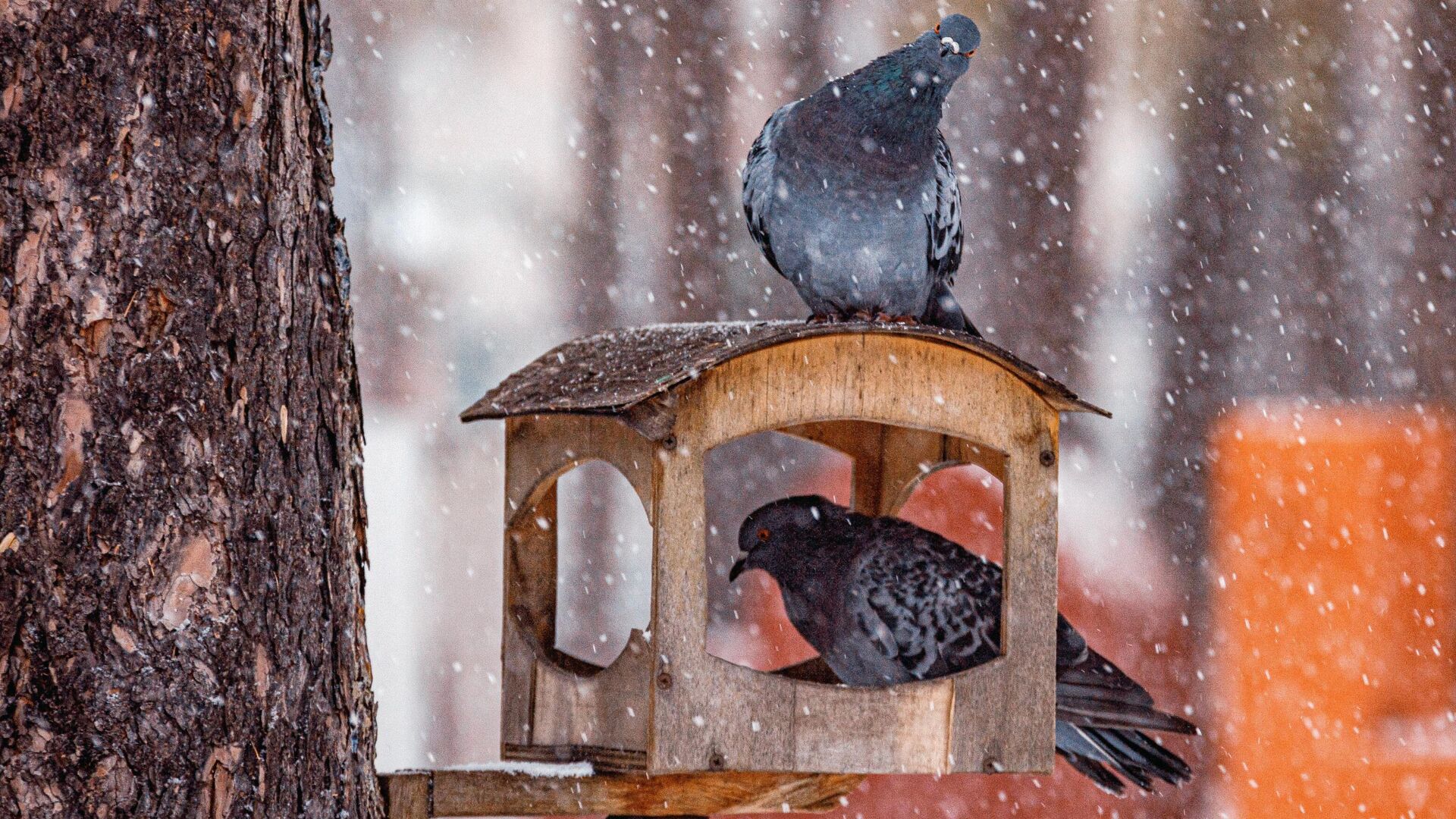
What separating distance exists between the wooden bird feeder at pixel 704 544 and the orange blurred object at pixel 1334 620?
7.59ft

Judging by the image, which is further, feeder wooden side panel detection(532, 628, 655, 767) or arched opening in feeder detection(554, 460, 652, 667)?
arched opening in feeder detection(554, 460, 652, 667)

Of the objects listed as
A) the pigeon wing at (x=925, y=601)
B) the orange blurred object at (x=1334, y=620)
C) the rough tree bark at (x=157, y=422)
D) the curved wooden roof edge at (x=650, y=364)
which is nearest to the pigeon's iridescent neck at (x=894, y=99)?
the curved wooden roof edge at (x=650, y=364)

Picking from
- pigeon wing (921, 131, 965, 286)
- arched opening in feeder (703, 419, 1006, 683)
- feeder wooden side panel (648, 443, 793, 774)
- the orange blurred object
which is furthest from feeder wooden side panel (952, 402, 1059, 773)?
the orange blurred object

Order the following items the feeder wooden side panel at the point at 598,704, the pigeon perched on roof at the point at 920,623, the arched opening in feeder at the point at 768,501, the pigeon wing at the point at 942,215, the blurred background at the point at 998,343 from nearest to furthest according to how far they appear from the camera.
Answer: the feeder wooden side panel at the point at 598,704, the pigeon perched on roof at the point at 920,623, the pigeon wing at the point at 942,215, the arched opening in feeder at the point at 768,501, the blurred background at the point at 998,343

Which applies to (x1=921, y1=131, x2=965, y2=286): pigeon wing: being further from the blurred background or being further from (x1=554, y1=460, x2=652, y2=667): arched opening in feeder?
(x1=554, y1=460, x2=652, y2=667): arched opening in feeder

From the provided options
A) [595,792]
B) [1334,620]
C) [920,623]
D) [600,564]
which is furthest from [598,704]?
[1334,620]

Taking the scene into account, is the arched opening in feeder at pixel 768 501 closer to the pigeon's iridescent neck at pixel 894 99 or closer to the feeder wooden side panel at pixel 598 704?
the pigeon's iridescent neck at pixel 894 99

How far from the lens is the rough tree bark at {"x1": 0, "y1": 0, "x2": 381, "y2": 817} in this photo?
1.07 metres

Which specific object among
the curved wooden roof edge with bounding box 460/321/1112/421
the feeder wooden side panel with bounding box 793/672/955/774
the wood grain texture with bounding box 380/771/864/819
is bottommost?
the wood grain texture with bounding box 380/771/864/819

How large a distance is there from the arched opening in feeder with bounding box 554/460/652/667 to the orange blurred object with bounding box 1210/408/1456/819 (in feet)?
5.25

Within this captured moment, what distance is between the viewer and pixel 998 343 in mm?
3779

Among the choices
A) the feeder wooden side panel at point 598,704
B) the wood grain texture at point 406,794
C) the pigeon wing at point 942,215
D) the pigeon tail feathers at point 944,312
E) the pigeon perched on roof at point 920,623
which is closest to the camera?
the wood grain texture at point 406,794

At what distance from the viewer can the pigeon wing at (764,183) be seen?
6.81 feet

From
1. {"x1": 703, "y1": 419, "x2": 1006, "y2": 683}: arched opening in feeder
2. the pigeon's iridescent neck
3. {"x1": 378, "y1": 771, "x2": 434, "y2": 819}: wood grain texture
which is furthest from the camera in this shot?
{"x1": 703, "y1": 419, "x2": 1006, "y2": 683}: arched opening in feeder
